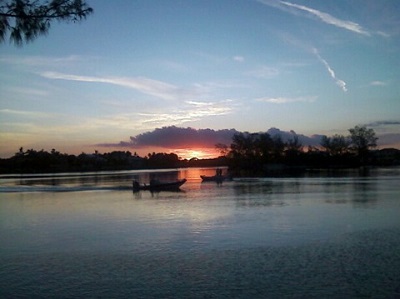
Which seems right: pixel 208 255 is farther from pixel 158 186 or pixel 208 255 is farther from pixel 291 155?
pixel 291 155

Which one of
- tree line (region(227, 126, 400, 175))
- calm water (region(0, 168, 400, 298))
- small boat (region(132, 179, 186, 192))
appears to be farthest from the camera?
tree line (region(227, 126, 400, 175))

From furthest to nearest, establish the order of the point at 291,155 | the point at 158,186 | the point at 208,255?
the point at 291,155
the point at 158,186
the point at 208,255

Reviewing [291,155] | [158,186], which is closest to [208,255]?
[158,186]

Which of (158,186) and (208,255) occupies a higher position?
(158,186)

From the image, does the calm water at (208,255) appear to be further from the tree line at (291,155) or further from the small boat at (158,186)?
the tree line at (291,155)

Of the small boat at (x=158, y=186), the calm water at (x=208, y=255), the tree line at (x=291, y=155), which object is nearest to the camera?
the calm water at (x=208, y=255)

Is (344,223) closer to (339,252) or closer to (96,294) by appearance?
(339,252)

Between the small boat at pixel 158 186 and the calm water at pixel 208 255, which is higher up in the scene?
the small boat at pixel 158 186

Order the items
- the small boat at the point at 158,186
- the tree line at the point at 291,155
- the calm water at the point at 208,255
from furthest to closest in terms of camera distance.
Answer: the tree line at the point at 291,155, the small boat at the point at 158,186, the calm water at the point at 208,255

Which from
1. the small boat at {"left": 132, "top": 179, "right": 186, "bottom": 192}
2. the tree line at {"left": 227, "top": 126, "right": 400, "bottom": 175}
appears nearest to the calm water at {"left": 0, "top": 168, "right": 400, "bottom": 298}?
the small boat at {"left": 132, "top": 179, "right": 186, "bottom": 192}

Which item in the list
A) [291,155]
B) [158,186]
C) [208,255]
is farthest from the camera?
[291,155]

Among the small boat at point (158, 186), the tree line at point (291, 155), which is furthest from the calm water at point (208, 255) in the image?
the tree line at point (291, 155)

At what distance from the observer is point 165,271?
10578mm

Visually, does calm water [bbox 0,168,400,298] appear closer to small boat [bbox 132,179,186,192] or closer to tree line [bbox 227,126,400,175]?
small boat [bbox 132,179,186,192]
